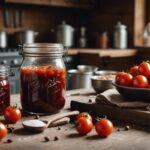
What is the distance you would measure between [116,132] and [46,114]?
0.33 meters

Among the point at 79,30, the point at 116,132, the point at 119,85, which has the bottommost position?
the point at 116,132

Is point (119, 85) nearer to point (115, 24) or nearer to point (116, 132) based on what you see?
point (116, 132)

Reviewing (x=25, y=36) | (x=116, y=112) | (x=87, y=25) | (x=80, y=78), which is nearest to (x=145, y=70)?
(x=116, y=112)

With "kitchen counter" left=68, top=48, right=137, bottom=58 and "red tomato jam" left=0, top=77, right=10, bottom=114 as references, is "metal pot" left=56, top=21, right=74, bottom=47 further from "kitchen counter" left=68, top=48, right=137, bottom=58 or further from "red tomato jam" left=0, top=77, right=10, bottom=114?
"red tomato jam" left=0, top=77, right=10, bottom=114

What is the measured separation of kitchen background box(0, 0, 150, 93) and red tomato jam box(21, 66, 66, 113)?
2656 millimetres

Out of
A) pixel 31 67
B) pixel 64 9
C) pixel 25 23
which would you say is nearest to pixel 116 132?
pixel 31 67

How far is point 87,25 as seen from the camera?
17.4ft

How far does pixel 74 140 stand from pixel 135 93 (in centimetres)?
44

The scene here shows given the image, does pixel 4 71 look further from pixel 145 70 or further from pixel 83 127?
pixel 145 70

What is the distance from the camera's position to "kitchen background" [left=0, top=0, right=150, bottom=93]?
4281 millimetres

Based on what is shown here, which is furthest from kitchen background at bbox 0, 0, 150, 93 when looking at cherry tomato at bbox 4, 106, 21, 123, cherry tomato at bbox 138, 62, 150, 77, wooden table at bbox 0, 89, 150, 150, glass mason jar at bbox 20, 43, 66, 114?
wooden table at bbox 0, 89, 150, 150

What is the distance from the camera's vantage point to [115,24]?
4.93m

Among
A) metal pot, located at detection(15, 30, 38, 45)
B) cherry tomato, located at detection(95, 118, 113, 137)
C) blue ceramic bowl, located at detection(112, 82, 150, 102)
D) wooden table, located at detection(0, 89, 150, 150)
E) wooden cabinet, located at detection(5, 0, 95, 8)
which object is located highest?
wooden cabinet, located at detection(5, 0, 95, 8)

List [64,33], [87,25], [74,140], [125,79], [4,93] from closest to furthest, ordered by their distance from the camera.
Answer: [74,140], [4,93], [125,79], [64,33], [87,25]
